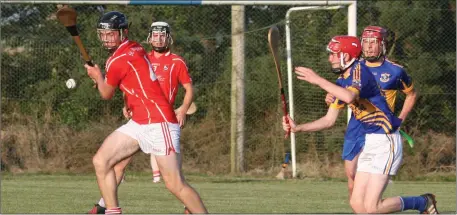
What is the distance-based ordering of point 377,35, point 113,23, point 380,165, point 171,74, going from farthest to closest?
point 171,74
point 377,35
point 113,23
point 380,165

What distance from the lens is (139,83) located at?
7859 mm

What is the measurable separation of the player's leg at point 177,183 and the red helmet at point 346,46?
155 centimetres

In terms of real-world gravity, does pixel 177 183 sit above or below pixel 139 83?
below

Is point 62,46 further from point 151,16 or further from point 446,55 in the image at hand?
point 446,55

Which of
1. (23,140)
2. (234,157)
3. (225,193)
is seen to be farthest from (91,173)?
(225,193)

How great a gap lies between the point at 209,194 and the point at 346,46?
5.67 meters

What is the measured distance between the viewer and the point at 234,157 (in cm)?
1852

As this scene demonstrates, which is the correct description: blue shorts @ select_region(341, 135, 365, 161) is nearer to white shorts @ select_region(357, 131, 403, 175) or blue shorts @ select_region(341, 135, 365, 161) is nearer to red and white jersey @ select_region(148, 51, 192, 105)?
white shorts @ select_region(357, 131, 403, 175)

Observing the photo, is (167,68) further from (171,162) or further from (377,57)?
(171,162)

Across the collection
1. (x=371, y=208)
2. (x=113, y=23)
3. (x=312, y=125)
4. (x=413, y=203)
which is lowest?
(x=413, y=203)

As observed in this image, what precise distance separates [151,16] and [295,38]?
4.03 meters

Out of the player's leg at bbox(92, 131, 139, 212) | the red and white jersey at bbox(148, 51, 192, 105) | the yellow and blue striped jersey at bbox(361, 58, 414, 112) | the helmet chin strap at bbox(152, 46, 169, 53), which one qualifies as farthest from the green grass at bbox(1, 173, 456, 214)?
the player's leg at bbox(92, 131, 139, 212)

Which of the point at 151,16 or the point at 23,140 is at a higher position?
the point at 151,16

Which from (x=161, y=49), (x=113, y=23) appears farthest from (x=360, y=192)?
(x=161, y=49)
